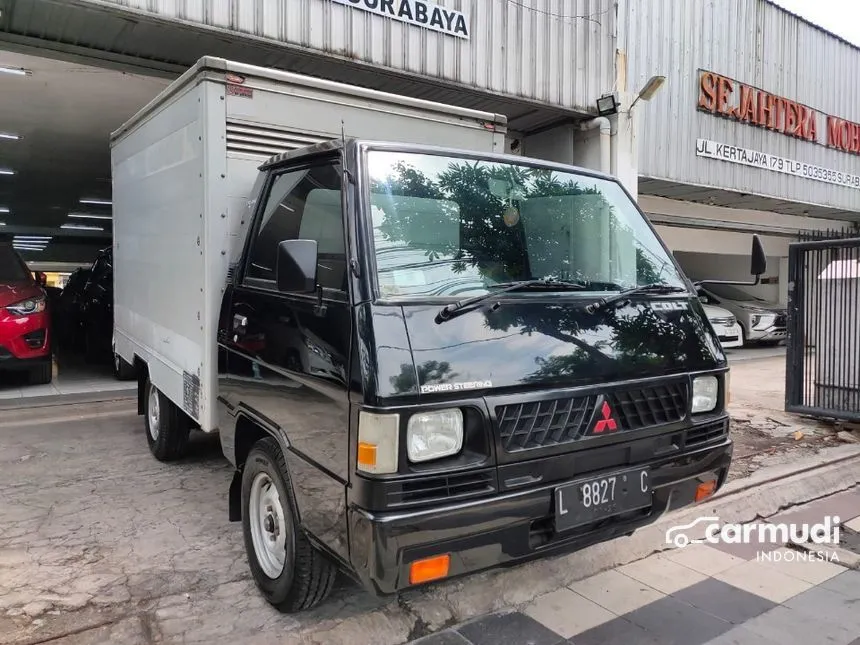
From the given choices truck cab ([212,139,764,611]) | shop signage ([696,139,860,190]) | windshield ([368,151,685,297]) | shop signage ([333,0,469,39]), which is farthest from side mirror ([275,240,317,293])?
shop signage ([696,139,860,190])

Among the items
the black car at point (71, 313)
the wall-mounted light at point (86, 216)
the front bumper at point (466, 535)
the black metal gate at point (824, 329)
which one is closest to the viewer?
the front bumper at point (466, 535)

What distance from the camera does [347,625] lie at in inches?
110

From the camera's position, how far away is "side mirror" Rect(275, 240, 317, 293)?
2.57 metres

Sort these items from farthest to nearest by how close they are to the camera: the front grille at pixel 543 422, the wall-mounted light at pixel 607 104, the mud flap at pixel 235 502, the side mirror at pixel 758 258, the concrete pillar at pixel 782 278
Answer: the concrete pillar at pixel 782 278
the wall-mounted light at pixel 607 104
the side mirror at pixel 758 258
the mud flap at pixel 235 502
the front grille at pixel 543 422

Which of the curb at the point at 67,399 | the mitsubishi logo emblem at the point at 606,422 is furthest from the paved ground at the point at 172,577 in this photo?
the curb at the point at 67,399

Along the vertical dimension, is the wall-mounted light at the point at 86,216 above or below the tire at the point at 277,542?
above

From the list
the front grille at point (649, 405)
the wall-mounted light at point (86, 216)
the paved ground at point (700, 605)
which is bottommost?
the paved ground at point (700, 605)

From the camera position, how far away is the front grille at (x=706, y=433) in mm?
2873

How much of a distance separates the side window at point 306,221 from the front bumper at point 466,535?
90cm

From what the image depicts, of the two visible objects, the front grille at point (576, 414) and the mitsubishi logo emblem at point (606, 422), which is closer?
the front grille at point (576, 414)

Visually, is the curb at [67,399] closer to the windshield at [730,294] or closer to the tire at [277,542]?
the tire at [277,542]

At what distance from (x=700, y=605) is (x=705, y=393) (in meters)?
1.06

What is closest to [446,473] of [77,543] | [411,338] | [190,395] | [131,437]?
[411,338]

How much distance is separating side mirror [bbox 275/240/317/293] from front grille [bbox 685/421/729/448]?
1745 mm
